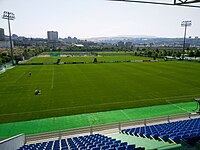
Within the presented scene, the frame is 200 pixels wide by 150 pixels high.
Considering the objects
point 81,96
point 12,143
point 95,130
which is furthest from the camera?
point 81,96

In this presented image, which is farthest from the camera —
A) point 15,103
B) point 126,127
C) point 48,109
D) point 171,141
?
point 15,103

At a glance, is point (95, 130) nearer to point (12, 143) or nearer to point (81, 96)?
point (12, 143)

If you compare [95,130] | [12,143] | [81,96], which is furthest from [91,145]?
[81,96]

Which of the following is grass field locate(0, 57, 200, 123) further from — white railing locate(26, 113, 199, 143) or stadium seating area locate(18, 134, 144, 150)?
stadium seating area locate(18, 134, 144, 150)

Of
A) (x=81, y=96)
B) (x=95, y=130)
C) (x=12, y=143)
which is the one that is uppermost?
(x=12, y=143)

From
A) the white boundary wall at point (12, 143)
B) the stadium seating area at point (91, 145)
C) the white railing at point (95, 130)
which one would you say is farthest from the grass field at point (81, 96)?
the stadium seating area at point (91, 145)

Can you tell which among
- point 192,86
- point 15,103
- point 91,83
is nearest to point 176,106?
point 192,86

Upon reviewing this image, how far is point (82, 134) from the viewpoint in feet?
40.4

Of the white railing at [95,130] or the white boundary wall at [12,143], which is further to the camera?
the white railing at [95,130]

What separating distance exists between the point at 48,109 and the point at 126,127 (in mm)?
9127

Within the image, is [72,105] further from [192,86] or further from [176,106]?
[192,86]

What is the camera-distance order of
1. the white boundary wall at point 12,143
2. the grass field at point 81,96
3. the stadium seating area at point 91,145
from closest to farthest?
1. the stadium seating area at point 91,145
2. the white boundary wall at point 12,143
3. the grass field at point 81,96

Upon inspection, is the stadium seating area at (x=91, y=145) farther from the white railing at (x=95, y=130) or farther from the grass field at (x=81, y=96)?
the grass field at (x=81, y=96)

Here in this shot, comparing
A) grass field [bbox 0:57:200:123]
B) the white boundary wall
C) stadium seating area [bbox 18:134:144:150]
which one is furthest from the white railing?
grass field [bbox 0:57:200:123]
